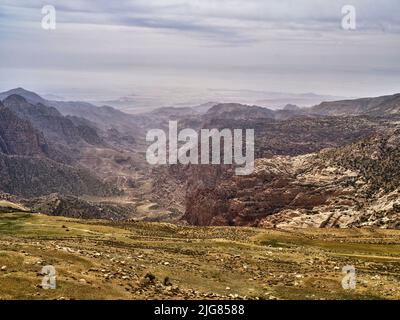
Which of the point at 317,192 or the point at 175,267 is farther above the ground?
the point at 175,267

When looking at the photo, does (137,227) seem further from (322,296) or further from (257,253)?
(322,296)

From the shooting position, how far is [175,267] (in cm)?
3900

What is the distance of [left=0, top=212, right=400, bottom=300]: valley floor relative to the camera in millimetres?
29734

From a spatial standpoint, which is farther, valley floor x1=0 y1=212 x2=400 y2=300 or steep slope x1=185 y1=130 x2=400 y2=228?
steep slope x1=185 y1=130 x2=400 y2=228

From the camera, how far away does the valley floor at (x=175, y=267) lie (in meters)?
29.7

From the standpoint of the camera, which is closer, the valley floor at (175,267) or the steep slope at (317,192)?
the valley floor at (175,267)

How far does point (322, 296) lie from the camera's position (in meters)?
33.2

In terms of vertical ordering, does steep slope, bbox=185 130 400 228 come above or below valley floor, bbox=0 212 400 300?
below

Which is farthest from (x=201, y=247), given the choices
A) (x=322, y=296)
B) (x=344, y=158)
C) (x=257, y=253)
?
(x=344, y=158)

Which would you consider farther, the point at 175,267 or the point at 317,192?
the point at 317,192

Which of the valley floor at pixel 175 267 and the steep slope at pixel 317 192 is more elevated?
the valley floor at pixel 175 267

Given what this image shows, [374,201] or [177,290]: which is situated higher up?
[177,290]

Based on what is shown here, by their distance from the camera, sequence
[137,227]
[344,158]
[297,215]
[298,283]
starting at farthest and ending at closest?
[344,158] → [297,215] → [137,227] → [298,283]

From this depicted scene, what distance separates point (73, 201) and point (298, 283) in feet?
458
